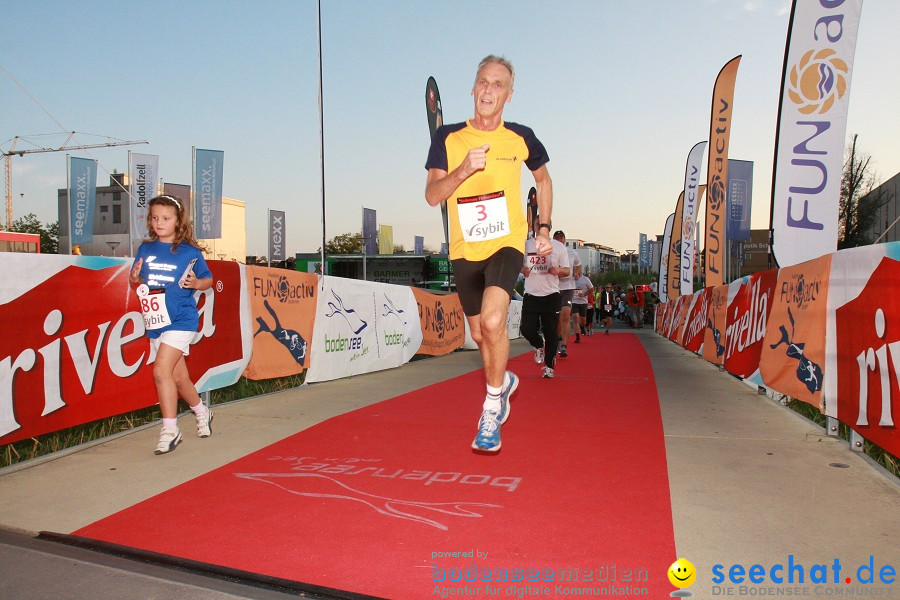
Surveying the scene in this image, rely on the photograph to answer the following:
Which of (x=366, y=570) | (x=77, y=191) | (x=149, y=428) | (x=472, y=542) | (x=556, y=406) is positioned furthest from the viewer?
(x=77, y=191)

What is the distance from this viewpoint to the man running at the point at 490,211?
3.81m

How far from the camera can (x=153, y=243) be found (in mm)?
4293

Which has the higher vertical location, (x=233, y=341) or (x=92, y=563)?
(x=233, y=341)

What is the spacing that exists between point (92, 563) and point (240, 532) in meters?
0.54

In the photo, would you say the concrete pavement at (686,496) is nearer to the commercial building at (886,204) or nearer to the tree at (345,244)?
the commercial building at (886,204)

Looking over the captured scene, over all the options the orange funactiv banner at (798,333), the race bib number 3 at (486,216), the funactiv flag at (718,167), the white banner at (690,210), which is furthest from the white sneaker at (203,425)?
the white banner at (690,210)

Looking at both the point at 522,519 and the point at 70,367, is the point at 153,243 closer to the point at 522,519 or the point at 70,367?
the point at 70,367

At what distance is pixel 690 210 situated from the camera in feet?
60.8

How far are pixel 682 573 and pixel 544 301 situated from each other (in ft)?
20.3

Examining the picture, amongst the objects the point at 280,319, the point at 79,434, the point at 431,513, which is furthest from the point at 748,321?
the point at 79,434

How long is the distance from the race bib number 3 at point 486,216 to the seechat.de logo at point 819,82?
5.13 metres

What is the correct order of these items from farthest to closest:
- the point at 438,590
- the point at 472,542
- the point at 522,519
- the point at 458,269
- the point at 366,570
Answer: the point at 458,269
the point at 522,519
the point at 472,542
the point at 366,570
the point at 438,590

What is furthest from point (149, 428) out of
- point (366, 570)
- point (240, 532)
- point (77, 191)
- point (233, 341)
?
point (77, 191)

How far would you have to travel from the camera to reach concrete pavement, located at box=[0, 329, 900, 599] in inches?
89.6
